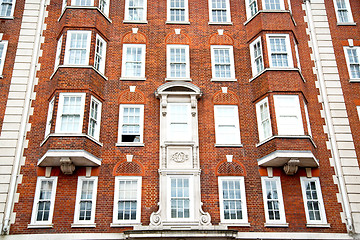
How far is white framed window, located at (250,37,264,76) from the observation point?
23.1 meters

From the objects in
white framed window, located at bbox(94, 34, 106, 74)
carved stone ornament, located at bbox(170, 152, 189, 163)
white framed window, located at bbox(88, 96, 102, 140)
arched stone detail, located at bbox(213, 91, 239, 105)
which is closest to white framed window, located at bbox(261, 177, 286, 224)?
carved stone ornament, located at bbox(170, 152, 189, 163)

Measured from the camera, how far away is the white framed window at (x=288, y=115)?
20844mm

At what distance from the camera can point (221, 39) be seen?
79.5 feet

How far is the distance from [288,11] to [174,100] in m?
8.48

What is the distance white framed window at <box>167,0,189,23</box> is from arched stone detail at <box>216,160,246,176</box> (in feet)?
29.6

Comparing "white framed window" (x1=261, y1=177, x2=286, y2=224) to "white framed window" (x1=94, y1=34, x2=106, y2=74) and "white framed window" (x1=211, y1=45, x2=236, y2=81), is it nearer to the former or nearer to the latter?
"white framed window" (x1=211, y1=45, x2=236, y2=81)

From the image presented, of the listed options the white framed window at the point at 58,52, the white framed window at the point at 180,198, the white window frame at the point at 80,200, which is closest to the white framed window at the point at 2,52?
the white framed window at the point at 58,52

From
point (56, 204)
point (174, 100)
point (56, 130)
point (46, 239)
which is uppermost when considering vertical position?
point (174, 100)

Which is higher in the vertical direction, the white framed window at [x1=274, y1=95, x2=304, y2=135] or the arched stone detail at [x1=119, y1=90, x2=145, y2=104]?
the arched stone detail at [x1=119, y1=90, x2=145, y2=104]

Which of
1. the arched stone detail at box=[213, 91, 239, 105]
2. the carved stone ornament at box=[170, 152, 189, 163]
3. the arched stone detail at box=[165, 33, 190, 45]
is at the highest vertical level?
the arched stone detail at box=[165, 33, 190, 45]

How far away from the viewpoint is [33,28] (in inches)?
944

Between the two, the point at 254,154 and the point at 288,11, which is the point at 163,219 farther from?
the point at 288,11

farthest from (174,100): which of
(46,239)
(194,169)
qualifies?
(46,239)

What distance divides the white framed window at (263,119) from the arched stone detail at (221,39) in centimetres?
434
